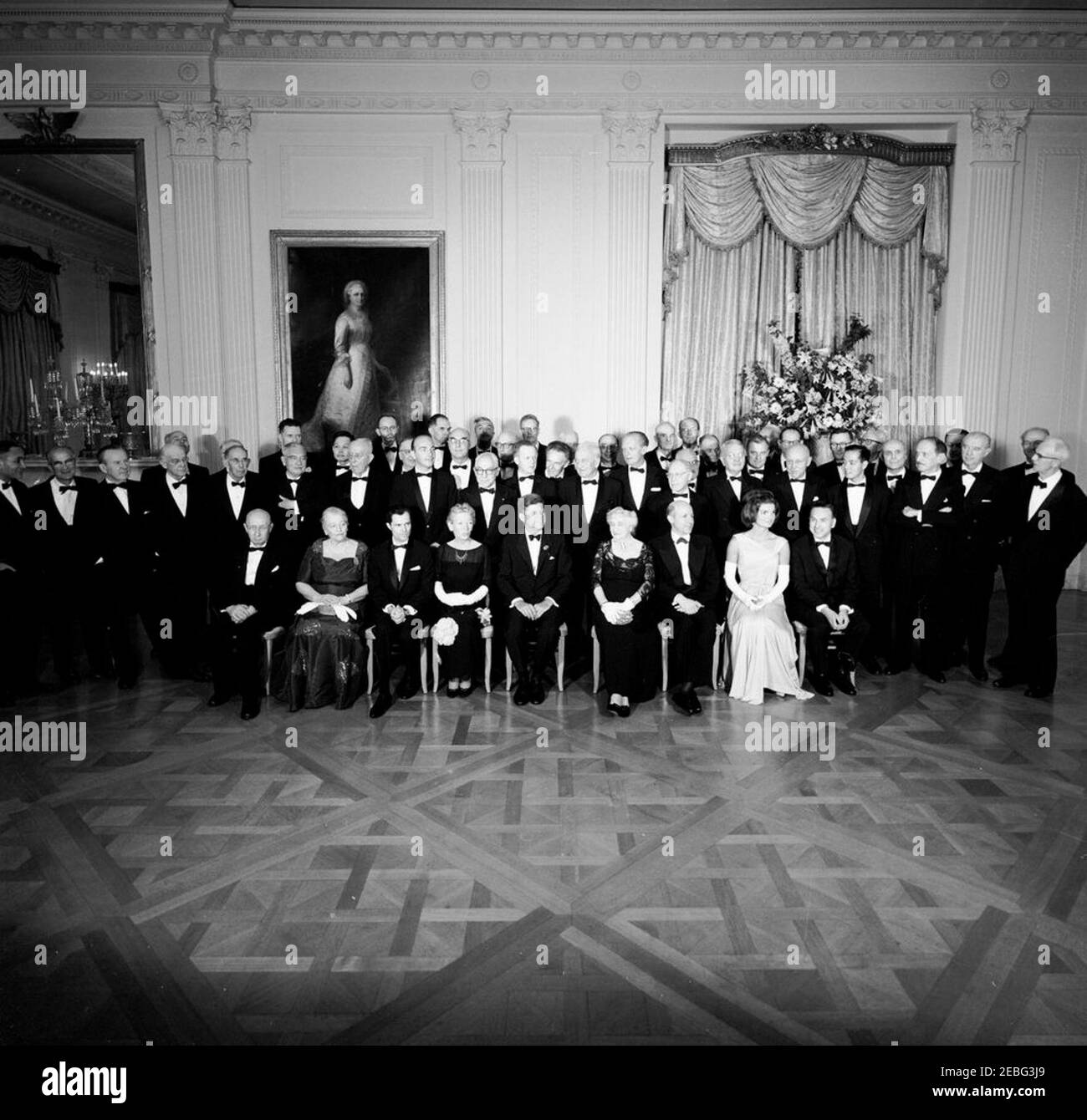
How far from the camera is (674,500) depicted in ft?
19.7

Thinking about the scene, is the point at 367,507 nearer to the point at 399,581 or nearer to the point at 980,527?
the point at 399,581

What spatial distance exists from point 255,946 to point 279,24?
8.02m

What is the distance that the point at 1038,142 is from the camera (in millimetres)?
8242

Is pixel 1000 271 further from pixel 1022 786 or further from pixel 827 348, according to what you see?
pixel 1022 786

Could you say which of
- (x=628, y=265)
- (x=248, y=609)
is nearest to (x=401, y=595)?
(x=248, y=609)

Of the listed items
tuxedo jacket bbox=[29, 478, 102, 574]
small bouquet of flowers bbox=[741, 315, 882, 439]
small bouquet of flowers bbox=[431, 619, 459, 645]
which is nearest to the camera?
small bouquet of flowers bbox=[431, 619, 459, 645]

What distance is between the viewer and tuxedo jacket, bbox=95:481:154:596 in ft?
19.4

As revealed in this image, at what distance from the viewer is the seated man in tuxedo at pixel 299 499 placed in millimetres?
6125

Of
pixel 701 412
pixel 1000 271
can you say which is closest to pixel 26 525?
pixel 701 412

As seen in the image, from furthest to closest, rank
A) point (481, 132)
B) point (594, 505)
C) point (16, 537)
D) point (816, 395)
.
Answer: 1. point (481, 132)
2. point (816, 395)
3. point (594, 505)
4. point (16, 537)

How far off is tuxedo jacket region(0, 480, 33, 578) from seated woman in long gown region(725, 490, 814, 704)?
182 inches

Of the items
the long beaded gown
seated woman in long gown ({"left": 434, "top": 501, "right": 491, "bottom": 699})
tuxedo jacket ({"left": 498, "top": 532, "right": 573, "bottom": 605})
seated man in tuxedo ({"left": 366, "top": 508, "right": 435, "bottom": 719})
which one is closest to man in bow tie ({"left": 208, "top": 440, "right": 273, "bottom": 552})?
seated man in tuxedo ({"left": 366, "top": 508, "right": 435, "bottom": 719})

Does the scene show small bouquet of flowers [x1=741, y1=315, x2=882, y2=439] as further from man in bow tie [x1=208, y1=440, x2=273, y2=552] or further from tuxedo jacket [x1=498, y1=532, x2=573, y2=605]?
man in bow tie [x1=208, y1=440, x2=273, y2=552]

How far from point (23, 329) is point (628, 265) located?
19.4 ft
